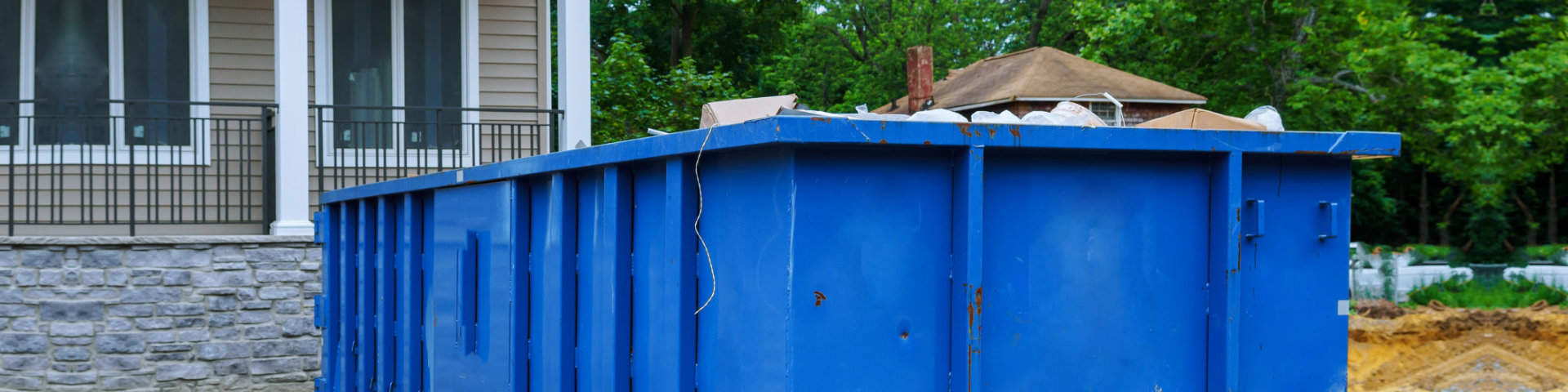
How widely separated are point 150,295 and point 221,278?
520 millimetres

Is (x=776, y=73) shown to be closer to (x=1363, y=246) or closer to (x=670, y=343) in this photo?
(x=1363, y=246)

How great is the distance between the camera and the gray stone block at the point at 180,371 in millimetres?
9328

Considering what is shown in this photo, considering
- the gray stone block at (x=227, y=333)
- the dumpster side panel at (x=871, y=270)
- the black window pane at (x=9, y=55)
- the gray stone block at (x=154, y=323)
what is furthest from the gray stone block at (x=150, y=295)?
the dumpster side panel at (x=871, y=270)

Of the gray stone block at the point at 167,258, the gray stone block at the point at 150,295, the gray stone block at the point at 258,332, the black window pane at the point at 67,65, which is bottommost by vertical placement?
the gray stone block at the point at 258,332

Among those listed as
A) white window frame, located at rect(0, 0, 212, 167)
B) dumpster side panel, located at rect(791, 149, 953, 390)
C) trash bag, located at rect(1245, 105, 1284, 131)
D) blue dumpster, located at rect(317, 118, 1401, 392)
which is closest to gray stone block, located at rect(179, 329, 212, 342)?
white window frame, located at rect(0, 0, 212, 167)

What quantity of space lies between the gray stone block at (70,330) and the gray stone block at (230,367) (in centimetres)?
93

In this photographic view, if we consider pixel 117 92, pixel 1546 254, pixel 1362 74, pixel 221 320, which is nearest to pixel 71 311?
pixel 221 320

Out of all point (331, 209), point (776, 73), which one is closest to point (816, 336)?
point (331, 209)

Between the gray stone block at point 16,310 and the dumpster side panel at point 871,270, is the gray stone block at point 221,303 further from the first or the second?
the dumpster side panel at point 871,270

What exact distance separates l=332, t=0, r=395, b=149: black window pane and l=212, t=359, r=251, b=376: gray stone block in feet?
8.14

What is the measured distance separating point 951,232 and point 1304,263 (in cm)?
97

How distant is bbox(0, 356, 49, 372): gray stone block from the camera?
914cm

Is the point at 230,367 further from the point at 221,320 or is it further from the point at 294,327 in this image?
the point at 294,327

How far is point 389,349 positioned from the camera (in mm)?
5297
